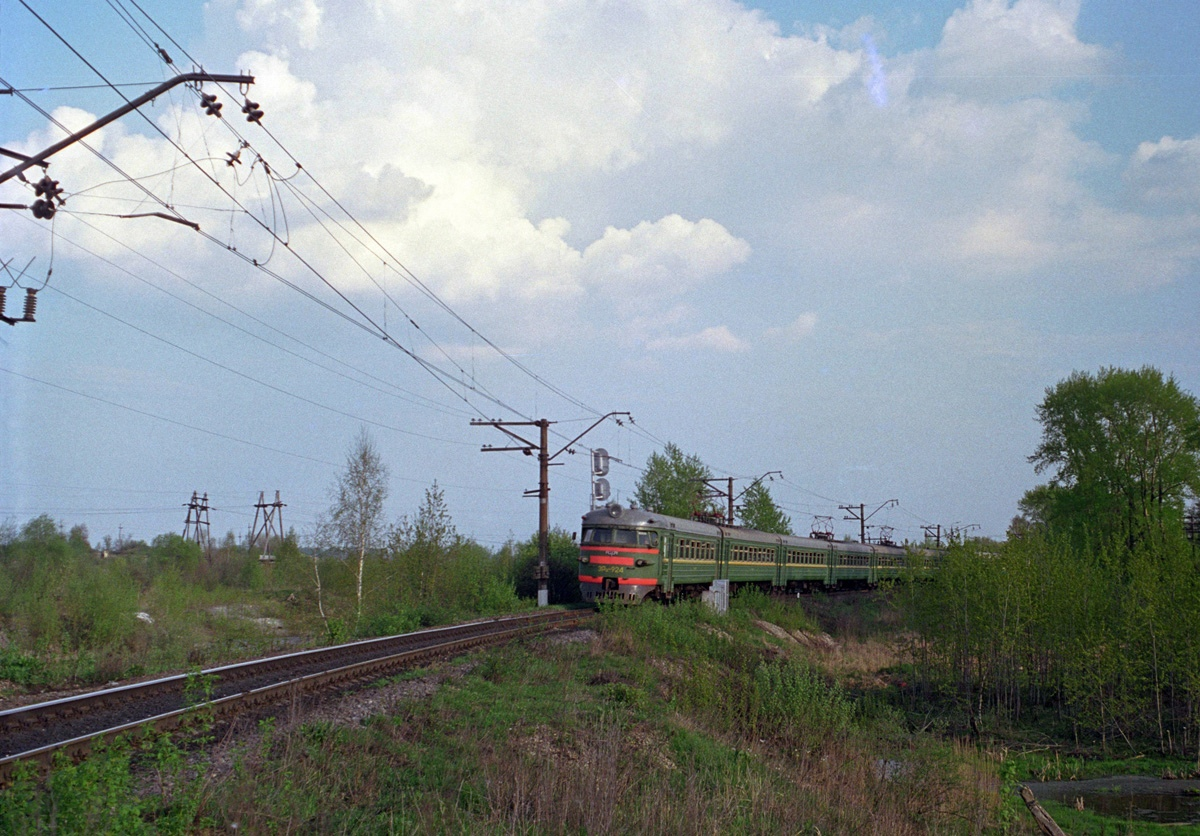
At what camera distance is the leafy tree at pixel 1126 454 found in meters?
40.9

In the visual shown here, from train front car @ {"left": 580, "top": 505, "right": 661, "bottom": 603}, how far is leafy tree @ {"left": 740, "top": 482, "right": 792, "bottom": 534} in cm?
4016

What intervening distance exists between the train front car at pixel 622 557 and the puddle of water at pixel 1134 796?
12.8 meters

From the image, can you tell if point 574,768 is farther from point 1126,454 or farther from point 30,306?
point 1126,454

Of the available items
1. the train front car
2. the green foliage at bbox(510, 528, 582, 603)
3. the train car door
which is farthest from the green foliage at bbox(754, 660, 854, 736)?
the green foliage at bbox(510, 528, 582, 603)

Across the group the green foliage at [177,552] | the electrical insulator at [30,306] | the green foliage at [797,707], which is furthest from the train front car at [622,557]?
the green foliage at [177,552]

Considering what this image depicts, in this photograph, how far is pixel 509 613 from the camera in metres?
Result: 28.3

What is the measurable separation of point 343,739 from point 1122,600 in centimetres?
2006

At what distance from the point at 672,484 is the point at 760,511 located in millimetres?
12496

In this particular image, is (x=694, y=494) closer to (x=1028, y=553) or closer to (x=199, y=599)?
(x=199, y=599)

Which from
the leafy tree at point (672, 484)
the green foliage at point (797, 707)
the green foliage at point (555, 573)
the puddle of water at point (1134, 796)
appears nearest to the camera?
the green foliage at point (797, 707)

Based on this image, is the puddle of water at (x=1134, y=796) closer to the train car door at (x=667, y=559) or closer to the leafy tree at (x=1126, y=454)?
the train car door at (x=667, y=559)

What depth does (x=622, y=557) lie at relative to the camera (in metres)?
28.2

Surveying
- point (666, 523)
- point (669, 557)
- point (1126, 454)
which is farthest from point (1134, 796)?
point (1126, 454)

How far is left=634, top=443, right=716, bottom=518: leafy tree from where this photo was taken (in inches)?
2219
